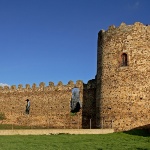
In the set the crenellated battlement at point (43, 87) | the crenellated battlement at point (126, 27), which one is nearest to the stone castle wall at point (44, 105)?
the crenellated battlement at point (43, 87)

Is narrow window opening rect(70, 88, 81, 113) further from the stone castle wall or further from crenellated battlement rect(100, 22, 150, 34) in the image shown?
crenellated battlement rect(100, 22, 150, 34)

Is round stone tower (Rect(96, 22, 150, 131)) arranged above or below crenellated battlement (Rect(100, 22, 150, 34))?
below

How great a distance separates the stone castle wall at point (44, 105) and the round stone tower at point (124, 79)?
4.47m

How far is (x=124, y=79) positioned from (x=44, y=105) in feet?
34.7

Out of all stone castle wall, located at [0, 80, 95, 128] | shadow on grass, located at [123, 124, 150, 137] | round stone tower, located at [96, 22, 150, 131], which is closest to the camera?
shadow on grass, located at [123, 124, 150, 137]

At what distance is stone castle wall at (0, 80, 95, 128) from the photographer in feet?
97.4

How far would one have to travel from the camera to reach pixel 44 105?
31.9 metres

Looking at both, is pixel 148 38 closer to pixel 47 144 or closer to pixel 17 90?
pixel 47 144

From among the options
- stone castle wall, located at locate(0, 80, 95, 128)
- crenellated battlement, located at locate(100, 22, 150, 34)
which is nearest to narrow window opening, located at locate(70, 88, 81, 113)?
stone castle wall, located at locate(0, 80, 95, 128)

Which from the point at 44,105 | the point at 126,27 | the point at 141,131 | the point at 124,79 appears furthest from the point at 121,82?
the point at 44,105

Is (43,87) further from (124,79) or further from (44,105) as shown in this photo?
(124,79)

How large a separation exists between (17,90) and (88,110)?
933 centimetres

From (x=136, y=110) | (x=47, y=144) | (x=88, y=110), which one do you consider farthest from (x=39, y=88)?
(x=47, y=144)

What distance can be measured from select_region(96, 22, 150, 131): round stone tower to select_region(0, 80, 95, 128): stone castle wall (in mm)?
4466
